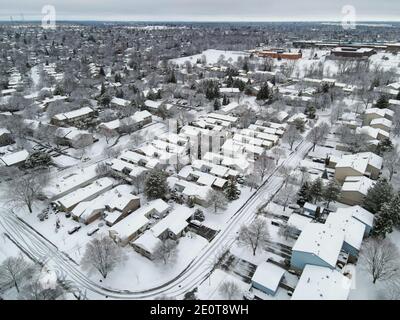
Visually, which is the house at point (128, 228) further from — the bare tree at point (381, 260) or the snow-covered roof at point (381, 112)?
the snow-covered roof at point (381, 112)

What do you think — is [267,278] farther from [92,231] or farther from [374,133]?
[374,133]

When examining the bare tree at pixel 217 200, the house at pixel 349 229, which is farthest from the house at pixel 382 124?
the bare tree at pixel 217 200

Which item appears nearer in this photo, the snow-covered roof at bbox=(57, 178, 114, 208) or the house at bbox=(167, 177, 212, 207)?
the snow-covered roof at bbox=(57, 178, 114, 208)

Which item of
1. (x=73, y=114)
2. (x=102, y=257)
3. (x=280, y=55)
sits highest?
(x=280, y=55)

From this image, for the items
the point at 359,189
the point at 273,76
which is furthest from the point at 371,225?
the point at 273,76

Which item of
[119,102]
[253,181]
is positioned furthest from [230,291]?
[119,102]

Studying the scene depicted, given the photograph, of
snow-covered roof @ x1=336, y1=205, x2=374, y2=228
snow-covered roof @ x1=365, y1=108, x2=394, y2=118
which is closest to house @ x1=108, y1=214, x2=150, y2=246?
snow-covered roof @ x1=336, y1=205, x2=374, y2=228

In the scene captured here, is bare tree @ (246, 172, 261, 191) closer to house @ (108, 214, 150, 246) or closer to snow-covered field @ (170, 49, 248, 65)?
house @ (108, 214, 150, 246)
